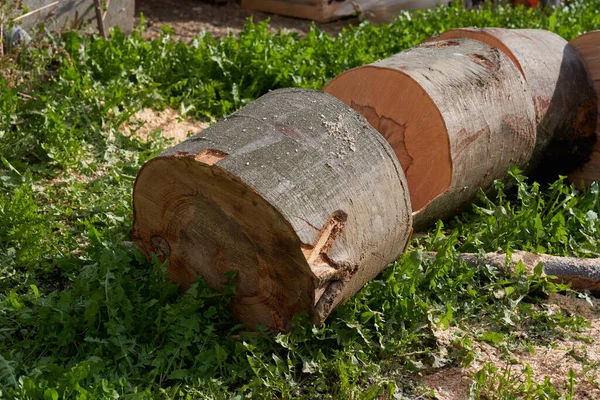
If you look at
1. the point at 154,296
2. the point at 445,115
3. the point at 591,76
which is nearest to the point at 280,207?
the point at 154,296

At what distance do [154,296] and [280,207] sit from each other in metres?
0.81

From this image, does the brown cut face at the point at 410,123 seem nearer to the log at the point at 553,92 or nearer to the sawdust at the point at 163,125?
the log at the point at 553,92

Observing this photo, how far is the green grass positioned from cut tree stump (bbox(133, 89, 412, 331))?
130 mm

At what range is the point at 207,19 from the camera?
841cm

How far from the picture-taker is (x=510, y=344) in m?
3.48

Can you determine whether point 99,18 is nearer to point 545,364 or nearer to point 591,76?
point 591,76

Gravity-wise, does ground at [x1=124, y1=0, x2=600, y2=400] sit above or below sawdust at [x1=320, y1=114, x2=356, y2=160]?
below

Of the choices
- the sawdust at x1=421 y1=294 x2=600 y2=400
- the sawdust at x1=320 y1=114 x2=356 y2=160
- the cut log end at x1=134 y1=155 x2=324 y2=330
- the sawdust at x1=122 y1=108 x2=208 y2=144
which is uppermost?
the sawdust at x1=320 y1=114 x2=356 y2=160

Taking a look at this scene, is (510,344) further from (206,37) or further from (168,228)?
(206,37)

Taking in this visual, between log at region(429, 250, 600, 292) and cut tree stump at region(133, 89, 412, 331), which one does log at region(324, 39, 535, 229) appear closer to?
log at region(429, 250, 600, 292)

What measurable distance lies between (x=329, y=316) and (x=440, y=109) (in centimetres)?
118

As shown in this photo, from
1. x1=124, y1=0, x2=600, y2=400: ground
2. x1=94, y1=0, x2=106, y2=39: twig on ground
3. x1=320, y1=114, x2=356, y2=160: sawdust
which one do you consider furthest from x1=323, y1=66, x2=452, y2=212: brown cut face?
x1=94, y1=0, x2=106, y2=39: twig on ground

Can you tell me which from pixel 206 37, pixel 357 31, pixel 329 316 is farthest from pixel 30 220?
pixel 357 31

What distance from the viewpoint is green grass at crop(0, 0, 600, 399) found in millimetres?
3127
